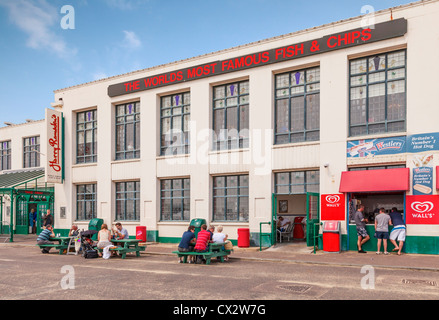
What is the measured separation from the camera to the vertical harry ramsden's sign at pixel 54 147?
24.1 meters

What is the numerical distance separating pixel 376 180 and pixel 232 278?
7411 mm

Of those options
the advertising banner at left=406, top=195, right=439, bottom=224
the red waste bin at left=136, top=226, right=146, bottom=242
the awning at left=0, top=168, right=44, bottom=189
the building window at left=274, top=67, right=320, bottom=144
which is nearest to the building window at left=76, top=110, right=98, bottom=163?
the awning at left=0, top=168, right=44, bottom=189

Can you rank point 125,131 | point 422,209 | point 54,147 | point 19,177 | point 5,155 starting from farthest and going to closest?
1. point 5,155
2. point 19,177
3. point 54,147
4. point 125,131
5. point 422,209

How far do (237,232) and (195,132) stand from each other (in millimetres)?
5048

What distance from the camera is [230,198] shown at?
19875mm

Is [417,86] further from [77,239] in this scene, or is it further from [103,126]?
[103,126]

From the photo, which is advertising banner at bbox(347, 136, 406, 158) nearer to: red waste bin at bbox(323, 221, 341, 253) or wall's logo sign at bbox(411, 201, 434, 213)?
wall's logo sign at bbox(411, 201, 434, 213)

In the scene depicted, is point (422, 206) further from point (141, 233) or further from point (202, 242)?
point (141, 233)

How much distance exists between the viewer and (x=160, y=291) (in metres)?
9.43

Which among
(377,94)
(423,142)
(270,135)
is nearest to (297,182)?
(270,135)

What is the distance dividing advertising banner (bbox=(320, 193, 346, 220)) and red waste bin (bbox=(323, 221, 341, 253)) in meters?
0.38

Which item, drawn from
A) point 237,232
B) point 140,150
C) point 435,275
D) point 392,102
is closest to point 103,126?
point 140,150

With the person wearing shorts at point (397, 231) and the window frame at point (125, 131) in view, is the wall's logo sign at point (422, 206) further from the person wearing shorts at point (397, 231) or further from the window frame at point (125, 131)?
the window frame at point (125, 131)

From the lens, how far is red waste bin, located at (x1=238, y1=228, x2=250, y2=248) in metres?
18.4
